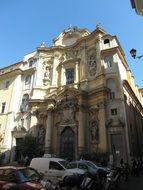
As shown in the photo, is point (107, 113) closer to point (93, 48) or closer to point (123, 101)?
point (123, 101)

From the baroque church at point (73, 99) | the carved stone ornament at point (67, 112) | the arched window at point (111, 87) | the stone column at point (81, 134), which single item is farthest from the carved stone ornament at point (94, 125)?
the arched window at point (111, 87)

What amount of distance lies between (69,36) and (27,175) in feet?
→ 98.0

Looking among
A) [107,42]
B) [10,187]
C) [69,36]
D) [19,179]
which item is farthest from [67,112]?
[10,187]

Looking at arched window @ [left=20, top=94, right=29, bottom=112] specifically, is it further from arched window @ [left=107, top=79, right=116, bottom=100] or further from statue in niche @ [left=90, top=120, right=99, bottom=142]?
arched window @ [left=107, top=79, right=116, bottom=100]

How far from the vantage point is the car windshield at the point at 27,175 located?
26.0 feet

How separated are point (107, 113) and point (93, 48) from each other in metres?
10.8

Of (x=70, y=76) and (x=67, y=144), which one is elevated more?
(x=70, y=76)

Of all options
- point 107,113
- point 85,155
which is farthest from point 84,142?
point 107,113

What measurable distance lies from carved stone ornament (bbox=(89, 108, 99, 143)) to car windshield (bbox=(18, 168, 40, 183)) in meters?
15.9

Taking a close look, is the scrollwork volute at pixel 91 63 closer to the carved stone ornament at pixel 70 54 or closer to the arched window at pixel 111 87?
the carved stone ornament at pixel 70 54

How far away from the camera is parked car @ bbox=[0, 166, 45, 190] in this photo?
7.37 metres

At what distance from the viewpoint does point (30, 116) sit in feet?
98.9

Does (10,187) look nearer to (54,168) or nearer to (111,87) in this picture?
(54,168)

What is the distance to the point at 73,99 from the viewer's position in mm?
26922
